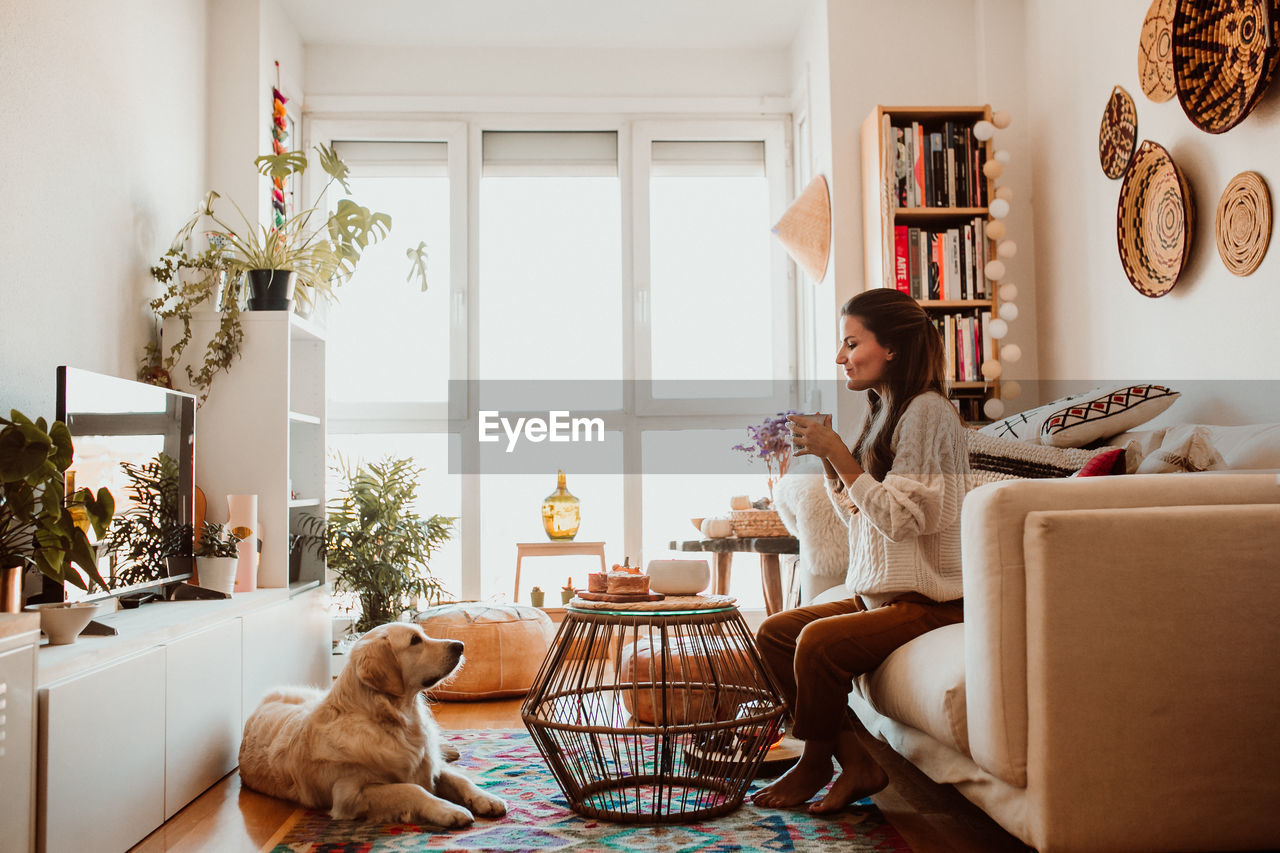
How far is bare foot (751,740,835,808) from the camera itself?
7.19ft

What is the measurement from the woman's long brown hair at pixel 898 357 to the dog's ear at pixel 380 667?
1.11m

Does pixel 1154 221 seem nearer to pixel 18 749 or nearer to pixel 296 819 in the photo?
pixel 296 819

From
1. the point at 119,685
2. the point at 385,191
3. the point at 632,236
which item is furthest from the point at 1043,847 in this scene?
the point at 385,191

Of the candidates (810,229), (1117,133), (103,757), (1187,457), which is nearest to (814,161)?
(810,229)

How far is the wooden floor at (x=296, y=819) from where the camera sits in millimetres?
1982

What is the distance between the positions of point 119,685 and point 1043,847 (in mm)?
1671

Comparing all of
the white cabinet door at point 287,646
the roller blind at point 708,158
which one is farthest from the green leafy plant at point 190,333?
the roller blind at point 708,158

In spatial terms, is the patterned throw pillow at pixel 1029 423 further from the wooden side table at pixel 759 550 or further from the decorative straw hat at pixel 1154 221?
the wooden side table at pixel 759 550

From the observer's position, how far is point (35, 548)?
6.32ft

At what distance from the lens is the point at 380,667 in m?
2.18

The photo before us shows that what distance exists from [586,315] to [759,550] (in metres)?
1.82

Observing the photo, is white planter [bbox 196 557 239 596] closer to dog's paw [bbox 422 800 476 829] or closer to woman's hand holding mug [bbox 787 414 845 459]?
dog's paw [bbox 422 800 476 829]

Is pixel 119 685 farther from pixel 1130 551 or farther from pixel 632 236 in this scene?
pixel 632 236

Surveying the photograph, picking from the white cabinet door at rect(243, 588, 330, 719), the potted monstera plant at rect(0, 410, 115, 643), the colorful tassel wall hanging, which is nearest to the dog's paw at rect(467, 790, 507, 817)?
the white cabinet door at rect(243, 588, 330, 719)
